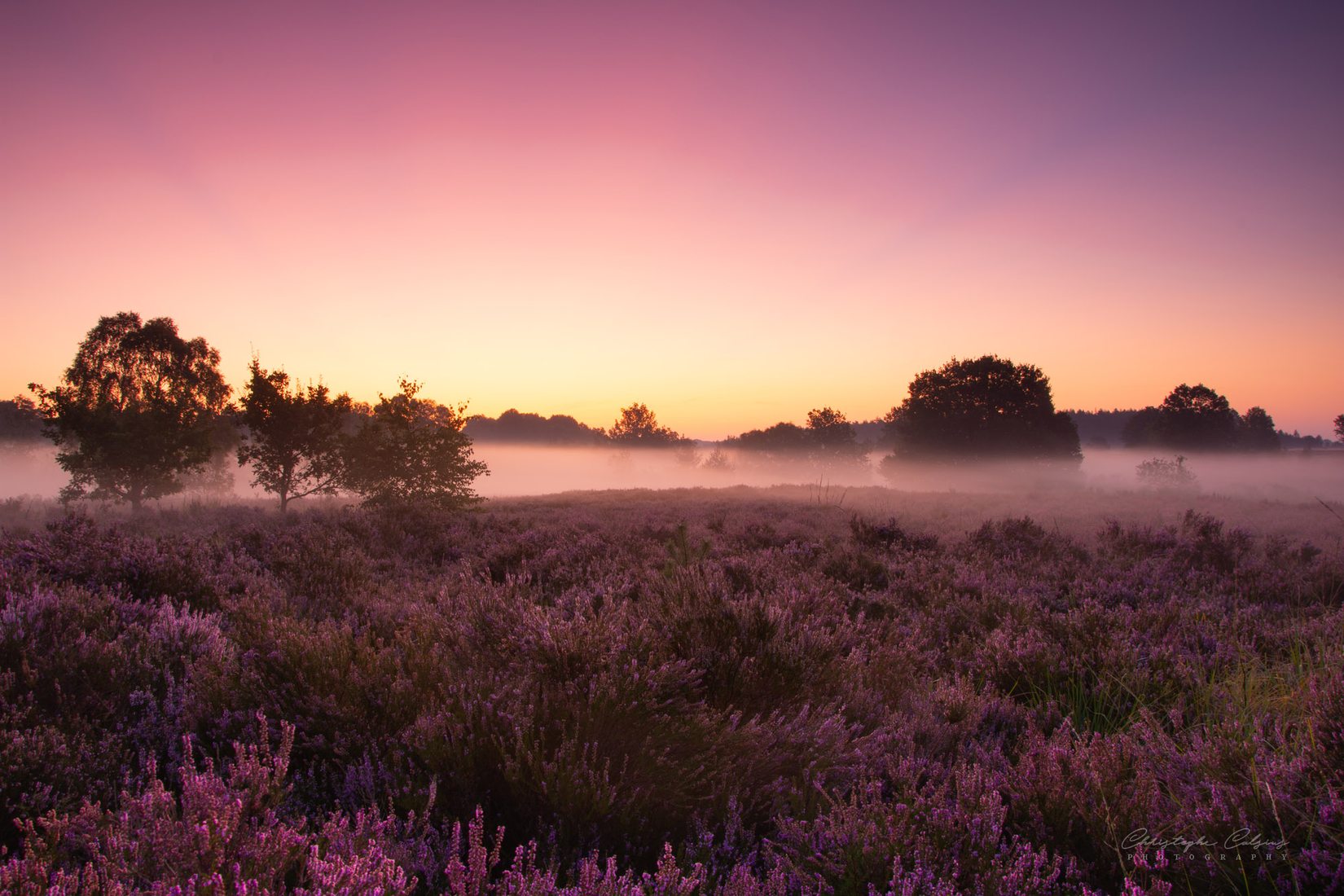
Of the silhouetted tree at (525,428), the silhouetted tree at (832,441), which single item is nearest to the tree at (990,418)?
the silhouetted tree at (832,441)

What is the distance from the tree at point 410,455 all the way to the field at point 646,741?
10.2 metres

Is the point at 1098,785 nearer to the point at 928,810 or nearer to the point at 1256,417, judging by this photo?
the point at 928,810

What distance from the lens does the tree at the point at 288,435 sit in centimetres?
1642

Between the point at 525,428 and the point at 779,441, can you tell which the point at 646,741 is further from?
the point at 525,428

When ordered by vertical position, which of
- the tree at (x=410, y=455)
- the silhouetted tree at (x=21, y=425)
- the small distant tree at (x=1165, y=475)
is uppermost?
the silhouetted tree at (x=21, y=425)

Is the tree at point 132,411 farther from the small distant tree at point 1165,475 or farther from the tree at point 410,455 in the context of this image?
the small distant tree at point 1165,475

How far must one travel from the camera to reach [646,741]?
88.7 inches

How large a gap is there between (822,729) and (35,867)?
243 centimetres

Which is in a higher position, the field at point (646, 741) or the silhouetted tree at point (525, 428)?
the silhouetted tree at point (525, 428)

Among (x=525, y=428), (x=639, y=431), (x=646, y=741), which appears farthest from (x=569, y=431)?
(x=646, y=741)

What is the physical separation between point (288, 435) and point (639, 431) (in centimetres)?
6964

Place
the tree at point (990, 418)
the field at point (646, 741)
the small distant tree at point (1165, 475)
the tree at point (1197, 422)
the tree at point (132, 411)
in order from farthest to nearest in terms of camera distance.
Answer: the tree at point (1197, 422)
the tree at point (990, 418)
the small distant tree at point (1165, 475)
the tree at point (132, 411)
the field at point (646, 741)

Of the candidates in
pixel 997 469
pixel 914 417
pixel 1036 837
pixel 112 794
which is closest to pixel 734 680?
pixel 1036 837

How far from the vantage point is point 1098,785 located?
1934 mm
